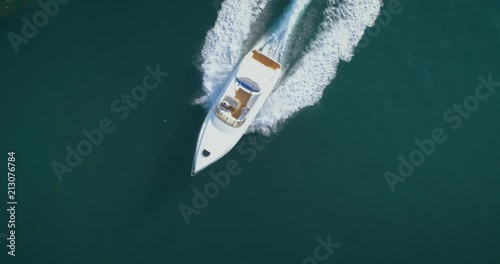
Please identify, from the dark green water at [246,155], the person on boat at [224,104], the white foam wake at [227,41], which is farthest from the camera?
the white foam wake at [227,41]

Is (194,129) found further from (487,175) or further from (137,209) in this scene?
(487,175)

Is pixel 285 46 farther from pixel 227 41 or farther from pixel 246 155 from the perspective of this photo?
pixel 246 155

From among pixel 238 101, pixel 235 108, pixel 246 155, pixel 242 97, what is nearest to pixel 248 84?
pixel 242 97

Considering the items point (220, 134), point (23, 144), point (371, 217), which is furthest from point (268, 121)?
point (23, 144)

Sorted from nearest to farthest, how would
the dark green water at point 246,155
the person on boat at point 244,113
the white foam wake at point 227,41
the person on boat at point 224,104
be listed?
the person on boat at point 224,104 → the person on boat at point 244,113 → the dark green water at point 246,155 → the white foam wake at point 227,41

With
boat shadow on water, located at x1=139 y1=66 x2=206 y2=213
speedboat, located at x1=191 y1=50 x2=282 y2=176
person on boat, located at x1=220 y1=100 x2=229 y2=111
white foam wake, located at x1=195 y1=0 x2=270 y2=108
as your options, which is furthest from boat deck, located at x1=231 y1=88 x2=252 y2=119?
boat shadow on water, located at x1=139 y1=66 x2=206 y2=213

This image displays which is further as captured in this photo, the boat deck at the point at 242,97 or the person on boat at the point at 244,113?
the boat deck at the point at 242,97

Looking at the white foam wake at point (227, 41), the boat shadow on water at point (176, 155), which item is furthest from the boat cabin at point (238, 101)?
the boat shadow on water at point (176, 155)

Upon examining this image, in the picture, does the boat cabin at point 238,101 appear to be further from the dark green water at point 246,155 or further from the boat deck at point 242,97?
the dark green water at point 246,155
